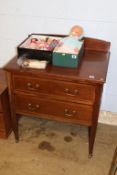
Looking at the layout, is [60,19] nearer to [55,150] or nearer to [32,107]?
[32,107]

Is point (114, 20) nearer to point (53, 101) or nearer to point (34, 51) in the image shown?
point (34, 51)

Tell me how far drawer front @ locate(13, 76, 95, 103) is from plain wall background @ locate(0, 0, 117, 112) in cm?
50

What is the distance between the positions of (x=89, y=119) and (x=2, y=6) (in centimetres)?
110

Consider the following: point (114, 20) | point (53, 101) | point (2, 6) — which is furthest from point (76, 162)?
point (2, 6)

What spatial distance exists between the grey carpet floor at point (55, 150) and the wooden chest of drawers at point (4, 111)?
0.24ft

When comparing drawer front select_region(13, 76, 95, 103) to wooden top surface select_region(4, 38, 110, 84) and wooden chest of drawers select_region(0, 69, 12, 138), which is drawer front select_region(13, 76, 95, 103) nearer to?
wooden top surface select_region(4, 38, 110, 84)

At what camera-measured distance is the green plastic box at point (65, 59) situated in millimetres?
1453

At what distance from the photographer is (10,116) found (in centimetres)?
190

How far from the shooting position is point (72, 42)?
1.57m

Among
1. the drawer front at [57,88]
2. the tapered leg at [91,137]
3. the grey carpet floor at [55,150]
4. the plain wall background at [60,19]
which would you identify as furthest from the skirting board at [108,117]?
the drawer front at [57,88]

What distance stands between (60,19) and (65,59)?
44 centimetres

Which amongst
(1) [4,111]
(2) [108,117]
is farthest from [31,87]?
(2) [108,117]

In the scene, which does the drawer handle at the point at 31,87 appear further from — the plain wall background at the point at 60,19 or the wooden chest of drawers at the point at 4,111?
the plain wall background at the point at 60,19

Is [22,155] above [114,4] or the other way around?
the other way around
